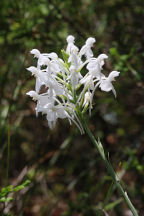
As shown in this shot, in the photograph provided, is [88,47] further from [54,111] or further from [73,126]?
[73,126]

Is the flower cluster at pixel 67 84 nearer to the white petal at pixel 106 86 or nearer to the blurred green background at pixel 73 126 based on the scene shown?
the white petal at pixel 106 86

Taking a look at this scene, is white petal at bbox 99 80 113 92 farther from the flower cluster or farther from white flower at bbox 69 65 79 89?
white flower at bbox 69 65 79 89

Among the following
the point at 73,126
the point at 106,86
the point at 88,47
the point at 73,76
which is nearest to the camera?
the point at 73,76

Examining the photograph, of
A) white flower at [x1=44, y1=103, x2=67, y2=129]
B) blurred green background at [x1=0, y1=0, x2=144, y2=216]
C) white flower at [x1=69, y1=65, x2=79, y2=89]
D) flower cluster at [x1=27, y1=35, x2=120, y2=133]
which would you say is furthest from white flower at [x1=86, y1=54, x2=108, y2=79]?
blurred green background at [x1=0, y1=0, x2=144, y2=216]

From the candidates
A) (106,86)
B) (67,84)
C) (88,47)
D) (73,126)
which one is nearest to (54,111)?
(67,84)

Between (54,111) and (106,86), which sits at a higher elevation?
(106,86)

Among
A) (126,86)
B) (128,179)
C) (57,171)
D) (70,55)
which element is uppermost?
(126,86)

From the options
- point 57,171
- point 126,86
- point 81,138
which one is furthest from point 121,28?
point 57,171

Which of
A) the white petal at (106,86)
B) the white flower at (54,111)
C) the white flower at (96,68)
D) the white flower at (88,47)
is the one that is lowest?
the white flower at (54,111)

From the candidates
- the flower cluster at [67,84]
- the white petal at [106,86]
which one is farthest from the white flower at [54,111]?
the white petal at [106,86]

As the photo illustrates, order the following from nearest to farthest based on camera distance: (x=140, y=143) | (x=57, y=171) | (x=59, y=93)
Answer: (x=59, y=93)
(x=140, y=143)
(x=57, y=171)

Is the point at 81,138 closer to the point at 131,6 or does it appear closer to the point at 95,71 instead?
the point at 131,6
